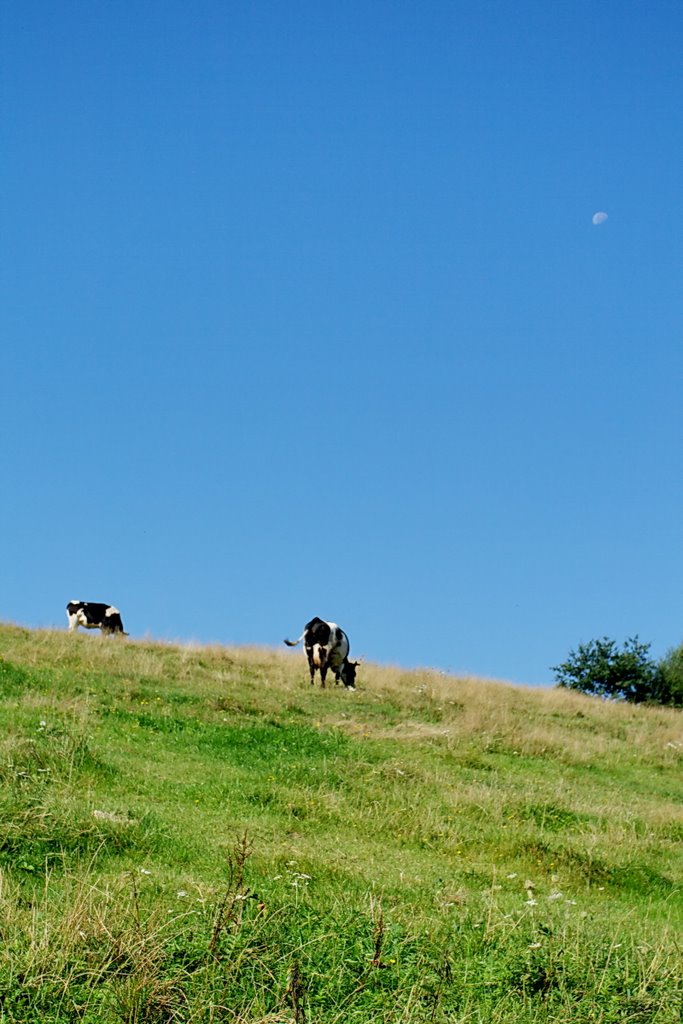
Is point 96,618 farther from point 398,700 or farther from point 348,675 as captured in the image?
point 398,700

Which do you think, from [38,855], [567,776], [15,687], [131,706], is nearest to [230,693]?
[131,706]

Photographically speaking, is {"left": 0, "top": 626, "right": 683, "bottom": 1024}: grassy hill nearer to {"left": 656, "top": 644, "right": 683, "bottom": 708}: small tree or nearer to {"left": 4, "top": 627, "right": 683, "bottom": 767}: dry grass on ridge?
{"left": 4, "top": 627, "right": 683, "bottom": 767}: dry grass on ridge

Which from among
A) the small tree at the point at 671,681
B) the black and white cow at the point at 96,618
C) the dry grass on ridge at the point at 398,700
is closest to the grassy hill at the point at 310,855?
the dry grass on ridge at the point at 398,700

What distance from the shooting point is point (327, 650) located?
89.0ft

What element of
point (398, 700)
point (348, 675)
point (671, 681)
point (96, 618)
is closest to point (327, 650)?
point (348, 675)

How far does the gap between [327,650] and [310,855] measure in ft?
55.8

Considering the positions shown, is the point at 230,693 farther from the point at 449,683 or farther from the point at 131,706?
the point at 449,683

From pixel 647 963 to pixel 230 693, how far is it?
15219mm

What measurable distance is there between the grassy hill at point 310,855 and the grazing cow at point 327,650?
68.1 inches

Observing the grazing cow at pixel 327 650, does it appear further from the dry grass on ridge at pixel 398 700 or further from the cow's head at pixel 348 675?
the dry grass on ridge at pixel 398 700

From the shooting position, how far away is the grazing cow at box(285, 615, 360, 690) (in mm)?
27172

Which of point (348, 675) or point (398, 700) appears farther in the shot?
point (348, 675)

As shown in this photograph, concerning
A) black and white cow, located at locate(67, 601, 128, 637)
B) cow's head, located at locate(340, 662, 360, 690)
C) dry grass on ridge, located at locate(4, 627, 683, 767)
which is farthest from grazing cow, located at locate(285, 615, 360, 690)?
black and white cow, located at locate(67, 601, 128, 637)

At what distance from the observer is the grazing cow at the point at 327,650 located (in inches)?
1070
